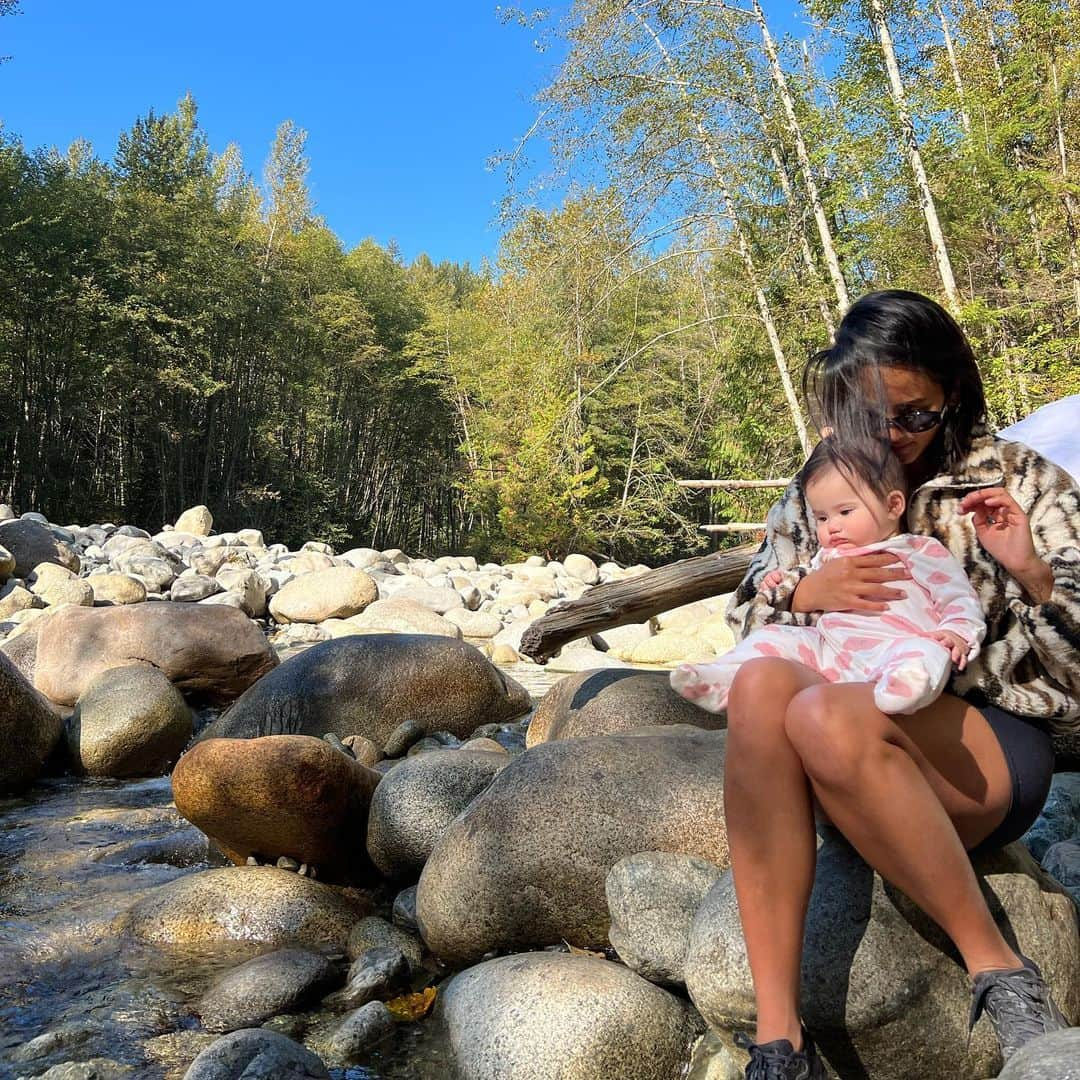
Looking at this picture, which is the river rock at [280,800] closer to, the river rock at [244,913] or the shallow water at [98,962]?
the river rock at [244,913]

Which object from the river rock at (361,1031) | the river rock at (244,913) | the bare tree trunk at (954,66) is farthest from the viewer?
the bare tree trunk at (954,66)

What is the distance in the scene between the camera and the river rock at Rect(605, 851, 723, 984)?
2.34m

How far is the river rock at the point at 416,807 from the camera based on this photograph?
354 cm

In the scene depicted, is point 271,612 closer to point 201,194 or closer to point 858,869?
point 858,869

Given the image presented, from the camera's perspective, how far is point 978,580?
1895 millimetres

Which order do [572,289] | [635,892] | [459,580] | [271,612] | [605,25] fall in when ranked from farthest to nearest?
[459,580] < [271,612] < [572,289] < [605,25] < [635,892]

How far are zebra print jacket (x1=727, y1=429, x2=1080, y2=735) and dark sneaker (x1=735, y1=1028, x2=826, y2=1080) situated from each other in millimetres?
701

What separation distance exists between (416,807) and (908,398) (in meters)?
2.38

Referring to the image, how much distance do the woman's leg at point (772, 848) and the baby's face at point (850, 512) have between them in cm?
45

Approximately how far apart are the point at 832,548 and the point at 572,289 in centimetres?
980

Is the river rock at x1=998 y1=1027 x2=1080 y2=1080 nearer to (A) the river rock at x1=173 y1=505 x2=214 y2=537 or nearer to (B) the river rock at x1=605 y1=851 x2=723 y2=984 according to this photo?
(B) the river rock at x1=605 y1=851 x2=723 y2=984

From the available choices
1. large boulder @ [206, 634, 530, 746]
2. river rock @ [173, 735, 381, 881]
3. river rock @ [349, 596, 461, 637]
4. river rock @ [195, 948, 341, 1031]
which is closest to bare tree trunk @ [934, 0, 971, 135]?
river rock @ [349, 596, 461, 637]

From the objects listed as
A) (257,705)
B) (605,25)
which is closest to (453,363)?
(605,25)

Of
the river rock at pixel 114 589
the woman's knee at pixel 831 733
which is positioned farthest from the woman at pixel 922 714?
the river rock at pixel 114 589
